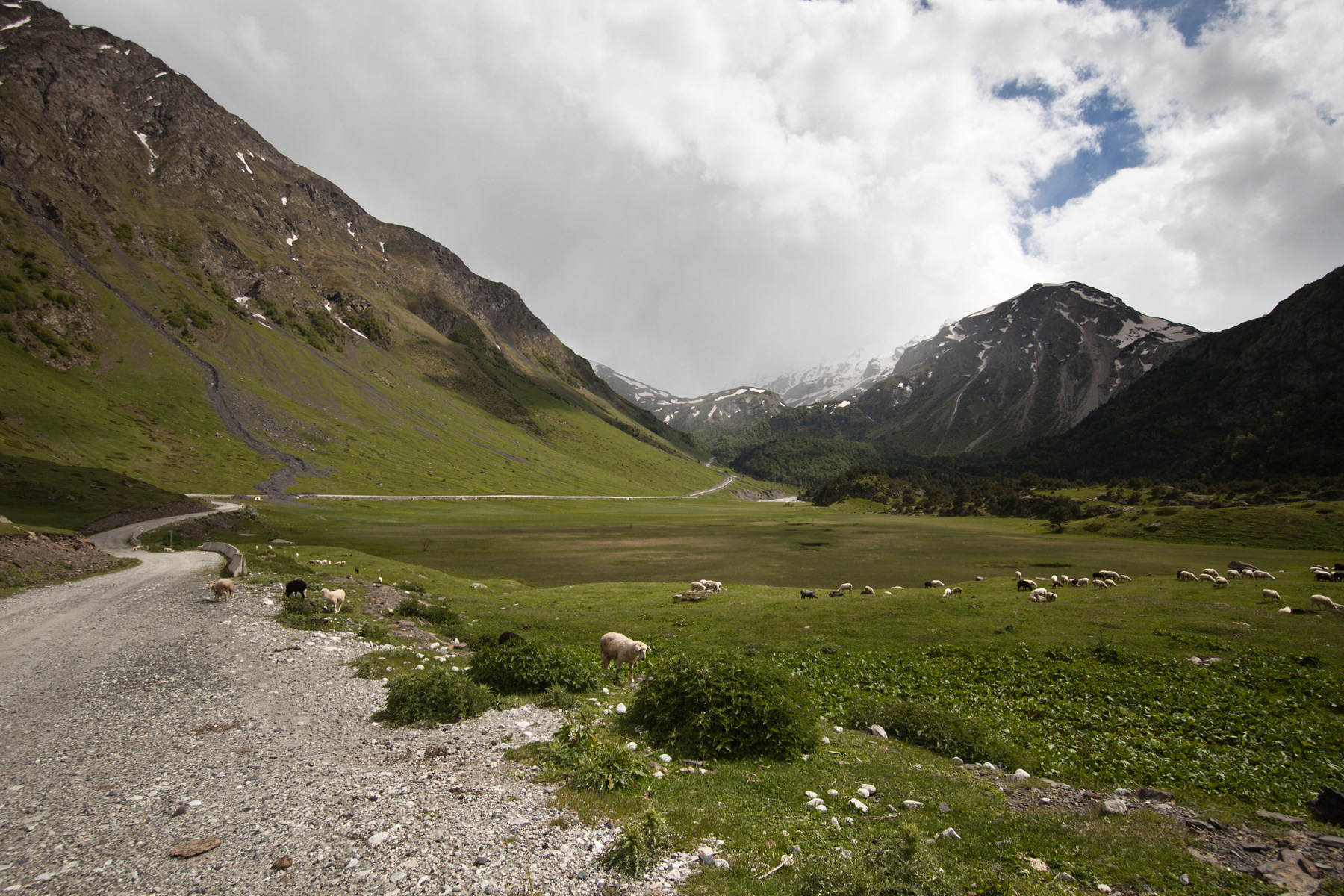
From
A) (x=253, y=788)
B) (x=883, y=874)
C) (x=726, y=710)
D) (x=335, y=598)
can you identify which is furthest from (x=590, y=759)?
(x=335, y=598)

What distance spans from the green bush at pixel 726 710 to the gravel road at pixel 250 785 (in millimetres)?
3182

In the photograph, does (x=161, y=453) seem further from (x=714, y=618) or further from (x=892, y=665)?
(x=892, y=665)

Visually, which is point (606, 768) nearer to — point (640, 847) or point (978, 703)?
point (640, 847)

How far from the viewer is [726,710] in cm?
1314

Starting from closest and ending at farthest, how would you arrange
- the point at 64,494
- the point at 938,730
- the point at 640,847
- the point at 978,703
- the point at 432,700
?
1. the point at 640,847
2. the point at 432,700
3. the point at 938,730
4. the point at 978,703
5. the point at 64,494

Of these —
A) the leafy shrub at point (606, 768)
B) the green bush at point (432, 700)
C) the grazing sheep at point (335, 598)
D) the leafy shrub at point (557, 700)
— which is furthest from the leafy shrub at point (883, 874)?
the grazing sheep at point (335, 598)

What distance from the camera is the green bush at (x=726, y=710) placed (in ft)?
42.1

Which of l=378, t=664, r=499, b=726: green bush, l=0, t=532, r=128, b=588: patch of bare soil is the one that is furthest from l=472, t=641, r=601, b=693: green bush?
l=0, t=532, r=128, b=588: patch of bare soil

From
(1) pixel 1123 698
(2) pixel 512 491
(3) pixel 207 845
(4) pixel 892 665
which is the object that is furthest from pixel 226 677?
(2) pixel 512 491

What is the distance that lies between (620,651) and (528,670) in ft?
13.5

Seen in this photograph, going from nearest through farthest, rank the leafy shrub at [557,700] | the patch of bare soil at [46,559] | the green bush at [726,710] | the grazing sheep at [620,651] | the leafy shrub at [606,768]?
the leafy shrub at [606,768], the green bush at [726,710], the leafy shrub at [557,700], the grazing sheep at [620,651], the patch of bare soil at [46,559]

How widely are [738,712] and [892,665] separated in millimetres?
11478

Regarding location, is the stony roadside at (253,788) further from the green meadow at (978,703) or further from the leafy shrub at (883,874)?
the leafy shrub at (883,874)

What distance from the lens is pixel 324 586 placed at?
1228 inches
